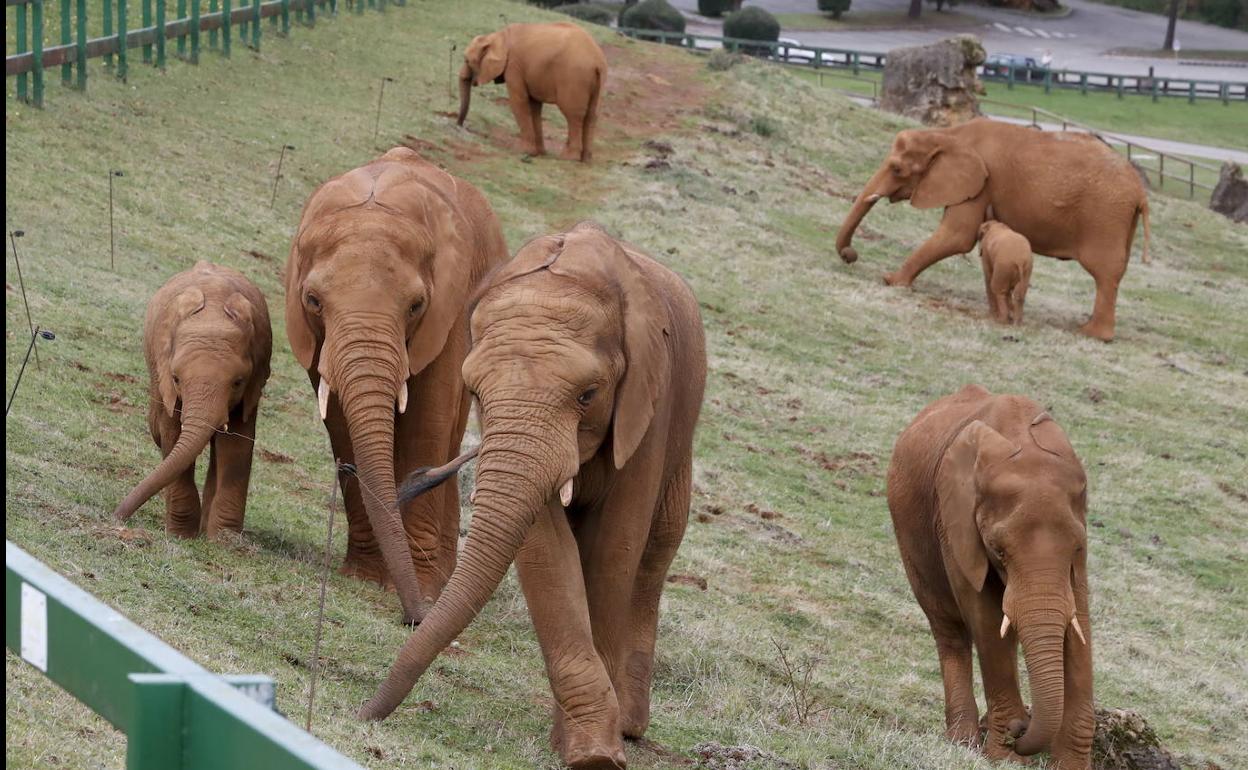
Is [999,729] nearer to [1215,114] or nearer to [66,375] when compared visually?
[66,375]

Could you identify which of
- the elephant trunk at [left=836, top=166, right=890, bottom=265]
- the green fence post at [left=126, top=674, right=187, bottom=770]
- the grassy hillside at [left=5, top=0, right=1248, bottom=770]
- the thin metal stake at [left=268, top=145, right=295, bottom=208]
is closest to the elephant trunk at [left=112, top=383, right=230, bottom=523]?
the grassy hillside at [left=5, top=0, right=1248, bottom=770]

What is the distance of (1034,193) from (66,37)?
13650 mm

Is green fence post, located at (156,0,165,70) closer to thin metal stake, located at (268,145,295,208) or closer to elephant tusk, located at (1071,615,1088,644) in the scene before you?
thin metal stake, located at (268,145,295,208)

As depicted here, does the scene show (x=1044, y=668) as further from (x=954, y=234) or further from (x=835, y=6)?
(x=835, y=6)

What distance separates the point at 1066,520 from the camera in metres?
10.1

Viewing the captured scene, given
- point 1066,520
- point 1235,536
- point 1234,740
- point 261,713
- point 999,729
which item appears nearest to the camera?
point 261,713

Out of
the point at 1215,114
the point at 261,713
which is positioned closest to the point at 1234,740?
the point at 261,713

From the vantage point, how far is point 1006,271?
2577 centimetres

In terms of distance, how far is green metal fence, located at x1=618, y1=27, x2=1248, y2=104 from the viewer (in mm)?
61219

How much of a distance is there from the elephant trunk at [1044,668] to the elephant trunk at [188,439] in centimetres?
467

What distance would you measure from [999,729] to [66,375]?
23.7 feet

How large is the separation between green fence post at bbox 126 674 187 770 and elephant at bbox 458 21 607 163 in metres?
28.0

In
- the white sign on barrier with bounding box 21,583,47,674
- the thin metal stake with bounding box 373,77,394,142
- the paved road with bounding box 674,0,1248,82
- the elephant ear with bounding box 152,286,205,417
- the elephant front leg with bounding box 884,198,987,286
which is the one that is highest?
the white sign on barrier with bounding box 21,583,47,674

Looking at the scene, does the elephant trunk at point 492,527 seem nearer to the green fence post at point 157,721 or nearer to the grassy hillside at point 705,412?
the grassy hillside at point 705,412
